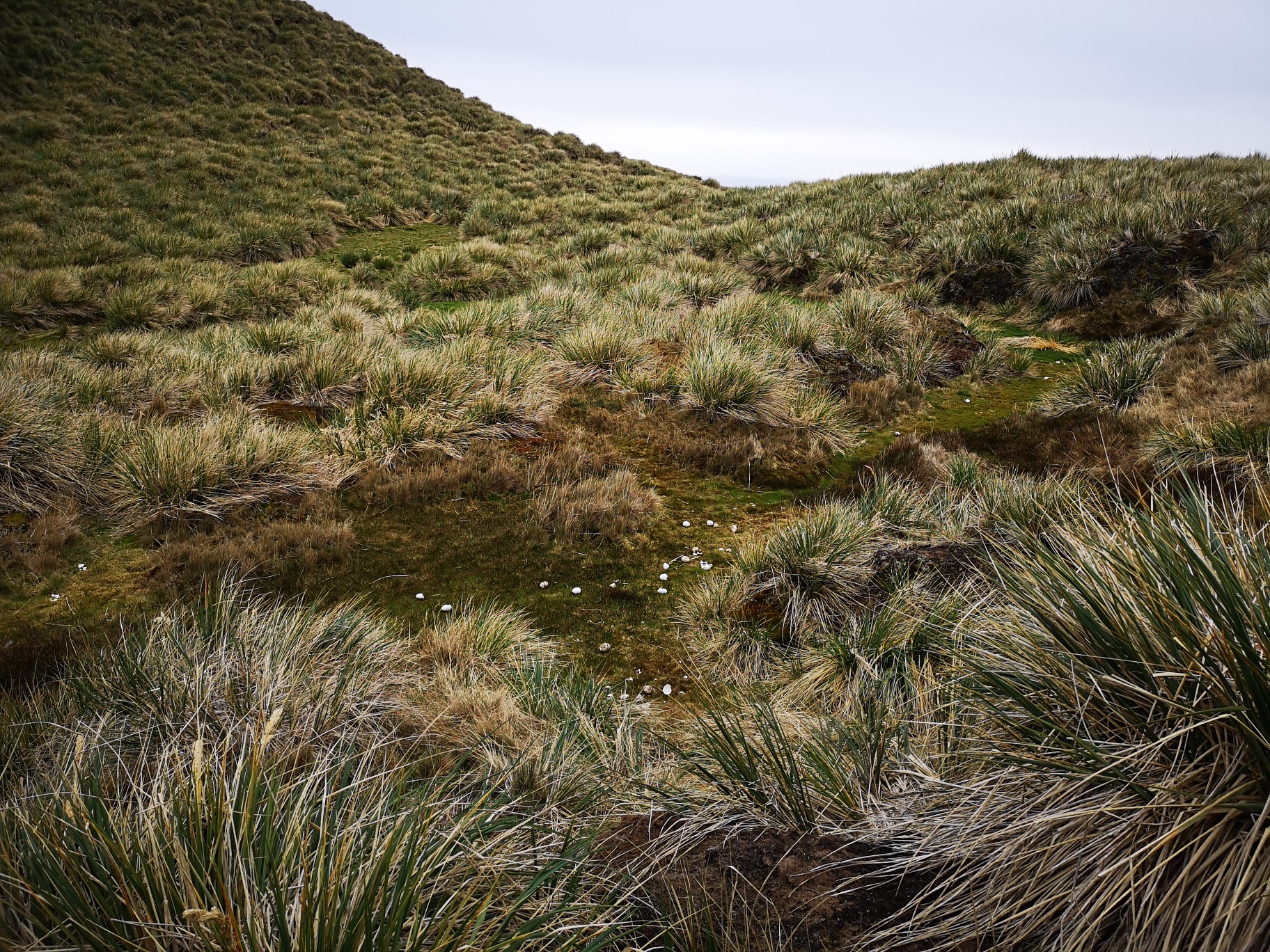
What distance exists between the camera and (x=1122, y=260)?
32.6ft

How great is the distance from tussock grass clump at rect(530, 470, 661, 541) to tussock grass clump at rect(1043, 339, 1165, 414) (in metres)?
4.62

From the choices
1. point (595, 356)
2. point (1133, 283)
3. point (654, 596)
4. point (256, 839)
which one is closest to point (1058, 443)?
point (654, 596)

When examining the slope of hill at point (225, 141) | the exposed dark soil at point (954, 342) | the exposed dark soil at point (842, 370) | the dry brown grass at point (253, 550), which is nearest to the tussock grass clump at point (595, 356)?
the exposed dark soil at point (842, 370)

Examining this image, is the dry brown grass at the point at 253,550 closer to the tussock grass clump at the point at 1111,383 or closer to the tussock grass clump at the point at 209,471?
the tussock grass clump at the point at 209,471

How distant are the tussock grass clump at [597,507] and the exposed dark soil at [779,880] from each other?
9.77ft

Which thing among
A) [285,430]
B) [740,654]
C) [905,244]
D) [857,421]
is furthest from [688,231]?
[740,654]

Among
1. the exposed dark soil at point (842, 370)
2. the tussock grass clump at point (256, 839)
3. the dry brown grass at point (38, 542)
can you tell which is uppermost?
the exposed dark soil at point (842, 370)

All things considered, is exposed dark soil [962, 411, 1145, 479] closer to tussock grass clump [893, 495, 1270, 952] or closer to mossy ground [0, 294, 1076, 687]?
mossy ground [0, 294, 1076, 687]

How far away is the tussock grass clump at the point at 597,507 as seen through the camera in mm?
5070

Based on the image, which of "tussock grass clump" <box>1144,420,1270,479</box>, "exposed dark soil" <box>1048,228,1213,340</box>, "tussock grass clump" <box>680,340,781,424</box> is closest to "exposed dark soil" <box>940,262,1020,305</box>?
"exposed dark soil" <box>1048,228,1213,340</box>

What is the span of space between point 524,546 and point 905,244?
38.8 feet

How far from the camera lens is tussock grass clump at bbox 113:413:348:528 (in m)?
4.79

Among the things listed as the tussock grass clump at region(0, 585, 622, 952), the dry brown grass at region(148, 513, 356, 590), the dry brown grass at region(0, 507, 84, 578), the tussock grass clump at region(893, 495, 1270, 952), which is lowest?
the dry brown grass at region(0, 507, 84, 578)

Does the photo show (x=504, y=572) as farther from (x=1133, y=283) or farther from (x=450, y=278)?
(x=1133, y=283)
